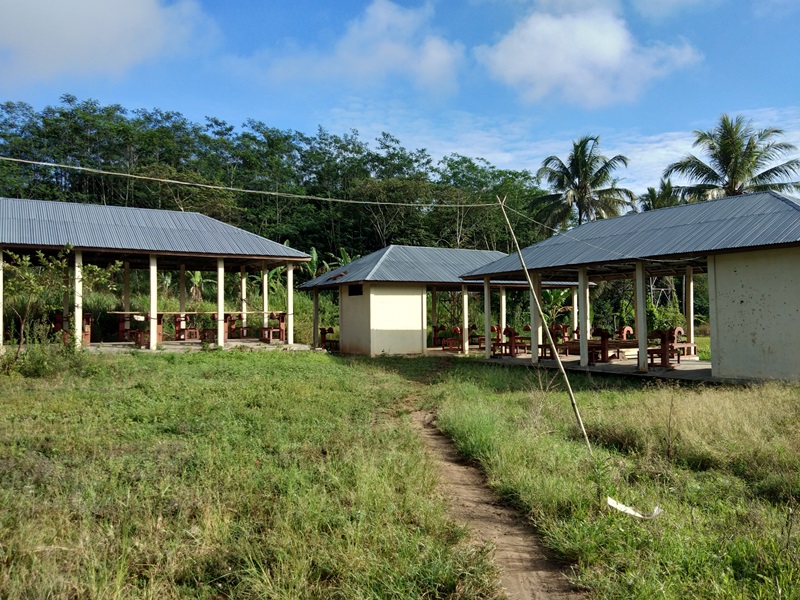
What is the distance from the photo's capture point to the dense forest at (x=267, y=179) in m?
34.7

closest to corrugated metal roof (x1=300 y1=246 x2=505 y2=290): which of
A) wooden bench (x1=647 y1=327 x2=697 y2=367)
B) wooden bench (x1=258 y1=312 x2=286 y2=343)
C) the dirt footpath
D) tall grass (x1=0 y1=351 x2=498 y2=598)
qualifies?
wooden bench (x1=258 y1=312 x2=286 y2=343)

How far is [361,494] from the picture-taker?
496 centimetres

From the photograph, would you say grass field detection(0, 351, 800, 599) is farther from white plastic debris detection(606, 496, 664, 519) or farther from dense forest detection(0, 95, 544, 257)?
dense forest detection(0, 95, 544, 257)

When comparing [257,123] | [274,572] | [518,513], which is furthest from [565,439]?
[257,123]

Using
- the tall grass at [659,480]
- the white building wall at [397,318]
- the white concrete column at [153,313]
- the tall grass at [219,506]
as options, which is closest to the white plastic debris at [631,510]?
the tall grass at [659,480]

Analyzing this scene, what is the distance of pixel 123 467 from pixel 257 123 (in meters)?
42.2

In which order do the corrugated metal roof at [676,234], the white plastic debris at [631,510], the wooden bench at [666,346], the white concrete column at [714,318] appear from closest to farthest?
the white plastic debris at [631,510]
the corrugated metal roof at [676,234]
the white concrete column at [714,318]
the wooden bench at [666,346]

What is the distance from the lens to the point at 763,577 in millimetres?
3477

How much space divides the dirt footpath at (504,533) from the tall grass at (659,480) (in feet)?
0.46

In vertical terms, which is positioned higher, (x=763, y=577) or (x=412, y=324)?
(x=412, y=324)

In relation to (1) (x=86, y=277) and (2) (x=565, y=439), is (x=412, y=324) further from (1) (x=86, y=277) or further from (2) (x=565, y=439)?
(2) (x=565, y=439)

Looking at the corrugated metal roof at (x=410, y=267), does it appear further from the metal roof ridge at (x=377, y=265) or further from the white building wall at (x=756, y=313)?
the white building wall at (x=756, y=313)

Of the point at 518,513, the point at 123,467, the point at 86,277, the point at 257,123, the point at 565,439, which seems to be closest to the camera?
the point at 518,513

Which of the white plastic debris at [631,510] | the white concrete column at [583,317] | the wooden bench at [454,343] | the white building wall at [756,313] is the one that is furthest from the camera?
the wooden bench at [454,343]
